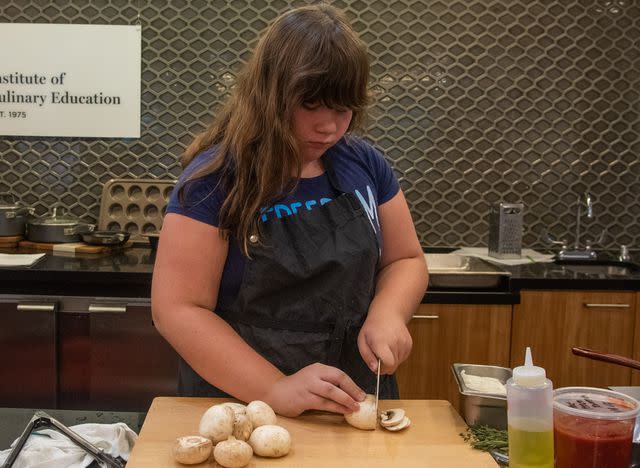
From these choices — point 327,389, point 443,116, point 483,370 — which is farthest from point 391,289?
point 443,116

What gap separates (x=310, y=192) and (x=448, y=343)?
147cm

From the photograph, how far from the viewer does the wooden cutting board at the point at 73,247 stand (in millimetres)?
3092

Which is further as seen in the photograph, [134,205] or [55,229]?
[134,205]

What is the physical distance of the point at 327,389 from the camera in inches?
52.8

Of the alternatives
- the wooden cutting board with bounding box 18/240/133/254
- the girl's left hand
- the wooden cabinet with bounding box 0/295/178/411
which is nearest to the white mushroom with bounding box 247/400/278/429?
the girl's left hand

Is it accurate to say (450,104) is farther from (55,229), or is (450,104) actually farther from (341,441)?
(341,441)

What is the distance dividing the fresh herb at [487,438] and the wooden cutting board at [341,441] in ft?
0.05

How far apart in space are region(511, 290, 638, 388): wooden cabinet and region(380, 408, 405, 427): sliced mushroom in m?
1.63

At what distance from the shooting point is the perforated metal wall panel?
11.3 feet

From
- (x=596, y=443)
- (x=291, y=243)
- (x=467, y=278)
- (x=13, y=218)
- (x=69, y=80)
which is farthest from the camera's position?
(x=69, y=80)

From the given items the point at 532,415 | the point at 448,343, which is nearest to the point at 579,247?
the point at 448,343

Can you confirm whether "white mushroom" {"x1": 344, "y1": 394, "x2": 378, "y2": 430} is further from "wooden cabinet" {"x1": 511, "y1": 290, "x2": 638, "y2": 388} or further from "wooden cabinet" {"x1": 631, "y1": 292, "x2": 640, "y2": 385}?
"wooden cabinet" {"x1": 631, "y1": 292, "x2": 640, "y2": 385}

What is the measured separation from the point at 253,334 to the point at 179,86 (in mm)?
2120

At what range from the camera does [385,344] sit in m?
1.46
